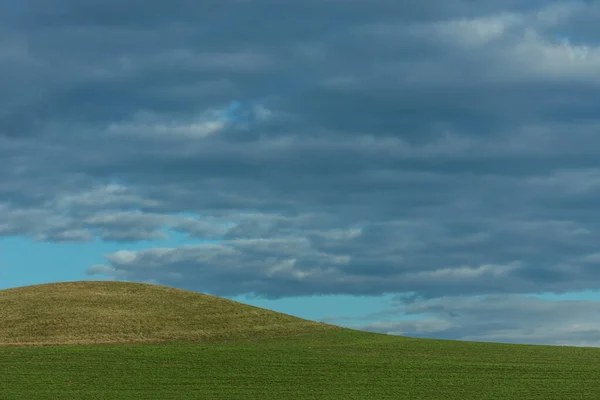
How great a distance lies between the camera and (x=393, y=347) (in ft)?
163

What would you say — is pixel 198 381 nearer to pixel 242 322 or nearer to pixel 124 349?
pixel 124 349

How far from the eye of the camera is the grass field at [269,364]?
1417 inches

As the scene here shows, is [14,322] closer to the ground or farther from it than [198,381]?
farther from it

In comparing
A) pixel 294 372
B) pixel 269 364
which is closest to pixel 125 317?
pixel 269 364

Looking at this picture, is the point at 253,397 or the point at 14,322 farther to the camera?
the point at 14,322

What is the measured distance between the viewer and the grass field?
3600cm

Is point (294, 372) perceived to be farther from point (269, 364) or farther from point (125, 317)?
point (125, 317)

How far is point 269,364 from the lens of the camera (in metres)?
41.2

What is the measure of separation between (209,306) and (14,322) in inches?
573

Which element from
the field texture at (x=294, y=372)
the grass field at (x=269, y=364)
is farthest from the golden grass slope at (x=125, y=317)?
the field texture at (x=294, y=372)

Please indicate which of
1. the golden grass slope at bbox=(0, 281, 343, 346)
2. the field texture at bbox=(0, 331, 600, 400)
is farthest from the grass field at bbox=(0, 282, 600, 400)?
the golden grass slope at bbox=(0, 281, 343, 346)

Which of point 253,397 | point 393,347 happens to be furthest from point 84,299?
point 253,397

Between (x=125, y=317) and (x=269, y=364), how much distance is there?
1816 cm

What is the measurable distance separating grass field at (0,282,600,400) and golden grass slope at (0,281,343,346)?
0.19m
